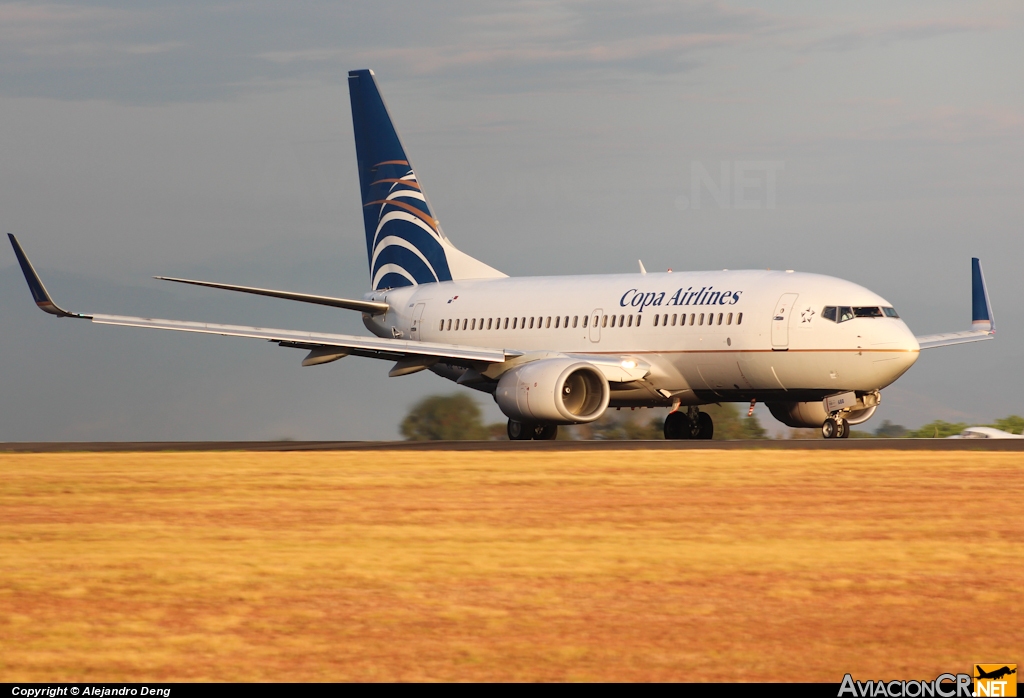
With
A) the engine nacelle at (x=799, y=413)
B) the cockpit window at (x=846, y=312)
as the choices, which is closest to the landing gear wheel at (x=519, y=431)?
the engine nacelle at (x=799, y=413)

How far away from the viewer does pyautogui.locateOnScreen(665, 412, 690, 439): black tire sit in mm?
32656

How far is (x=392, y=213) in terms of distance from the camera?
129 feet

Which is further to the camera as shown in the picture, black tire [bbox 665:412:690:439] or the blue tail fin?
the blue tail fin

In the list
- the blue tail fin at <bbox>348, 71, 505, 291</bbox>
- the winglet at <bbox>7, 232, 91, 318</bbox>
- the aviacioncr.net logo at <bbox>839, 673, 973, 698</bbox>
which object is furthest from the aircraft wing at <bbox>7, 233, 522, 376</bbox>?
the aviacioncr.net logo at <bbox>839, 673, 973, 698</bbox>

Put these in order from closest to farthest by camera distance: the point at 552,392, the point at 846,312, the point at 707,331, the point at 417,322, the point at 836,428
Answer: the point at 846,312 < the point at 836,428 < the point at 552,392 < the point at 707,331 < the point at 417,322

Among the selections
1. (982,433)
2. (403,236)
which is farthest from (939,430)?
(403,236)

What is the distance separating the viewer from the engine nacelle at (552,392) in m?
28.8

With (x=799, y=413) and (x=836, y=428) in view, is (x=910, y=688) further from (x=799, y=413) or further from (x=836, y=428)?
(x=799, y=413)

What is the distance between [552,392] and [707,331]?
11.7ft

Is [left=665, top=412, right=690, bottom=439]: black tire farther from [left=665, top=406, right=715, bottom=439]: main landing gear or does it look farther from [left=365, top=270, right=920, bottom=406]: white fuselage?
[left=365, top=270, right=920, bottom=406]: white fuselage

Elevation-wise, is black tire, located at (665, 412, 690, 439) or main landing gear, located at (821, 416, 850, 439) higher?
main landing gear, located at (821, 416, 850, 439)

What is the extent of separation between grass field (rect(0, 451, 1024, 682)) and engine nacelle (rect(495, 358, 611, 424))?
1064 cm

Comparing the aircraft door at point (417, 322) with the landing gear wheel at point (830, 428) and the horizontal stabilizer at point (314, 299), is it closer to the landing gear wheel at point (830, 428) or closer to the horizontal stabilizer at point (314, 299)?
the horizontal stabilizer at point (314, 299)

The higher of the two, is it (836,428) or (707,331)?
(707,331)
